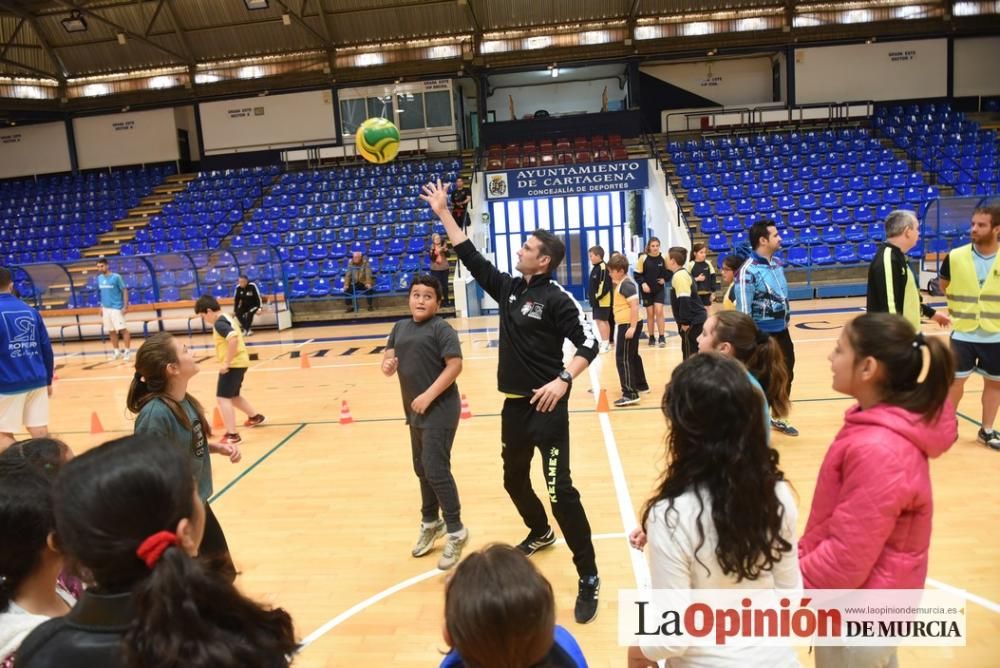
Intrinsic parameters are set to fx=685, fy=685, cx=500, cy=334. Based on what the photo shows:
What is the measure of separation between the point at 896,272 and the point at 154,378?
188 inches

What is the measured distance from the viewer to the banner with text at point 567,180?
18.1 meters

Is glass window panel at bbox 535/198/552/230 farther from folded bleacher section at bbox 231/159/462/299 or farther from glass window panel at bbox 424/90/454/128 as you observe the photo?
glass window panel at bbox 424/90/454/128

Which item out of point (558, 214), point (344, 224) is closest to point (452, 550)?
point (344, 224)

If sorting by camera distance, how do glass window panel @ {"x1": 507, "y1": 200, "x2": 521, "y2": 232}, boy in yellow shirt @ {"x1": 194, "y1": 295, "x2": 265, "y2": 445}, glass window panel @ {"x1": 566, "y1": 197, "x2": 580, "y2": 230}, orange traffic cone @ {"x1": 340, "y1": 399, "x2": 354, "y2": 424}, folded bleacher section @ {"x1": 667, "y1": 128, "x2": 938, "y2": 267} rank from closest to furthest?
boy in yellow shirt @ {"x1": 194, "y1": 295, "x2": 265, "y2": 445}, orange traffic cone @ {"x1": 340, "y1": 399, "x2": 354, "y2": 424}, folded bleacher section @ {"x1": 667, "y1": 128, "x2": 938, "y2": 267}, glass window panel @ {"x1": 566, "y1": 197, "x2": 580, "y2": 230}, glass window panel @ {"x1": 507, "y1": 200, "x2": 521, "y2": 232}

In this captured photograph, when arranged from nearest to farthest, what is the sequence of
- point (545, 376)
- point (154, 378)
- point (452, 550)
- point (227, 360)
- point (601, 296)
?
point (154, 378), point (545, 376), point (452, 550), point (227, 360), point (601, 296)

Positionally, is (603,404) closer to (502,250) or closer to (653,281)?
(653,281)

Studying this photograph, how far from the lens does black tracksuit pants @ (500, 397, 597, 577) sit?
343 centimetres

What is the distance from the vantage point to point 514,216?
21.8m

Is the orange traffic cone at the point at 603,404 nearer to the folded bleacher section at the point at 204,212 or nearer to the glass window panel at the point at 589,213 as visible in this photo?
the folded bleacher section at the point at 204,212

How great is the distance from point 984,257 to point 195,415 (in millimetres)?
5304

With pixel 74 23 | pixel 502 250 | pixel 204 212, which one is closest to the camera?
pixel 74 23

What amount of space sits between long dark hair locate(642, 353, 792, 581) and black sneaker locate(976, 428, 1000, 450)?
4765 mm

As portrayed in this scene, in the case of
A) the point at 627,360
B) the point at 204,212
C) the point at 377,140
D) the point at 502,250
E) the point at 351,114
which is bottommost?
the point at 627,360

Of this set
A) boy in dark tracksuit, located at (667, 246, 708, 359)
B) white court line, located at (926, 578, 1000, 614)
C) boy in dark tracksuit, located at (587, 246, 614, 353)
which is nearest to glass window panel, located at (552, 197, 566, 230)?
boy in dark tracksuit, located at (587, 246, 614, 353)
